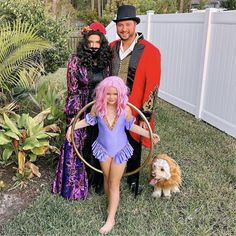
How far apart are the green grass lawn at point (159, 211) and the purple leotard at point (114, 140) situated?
0.59 m

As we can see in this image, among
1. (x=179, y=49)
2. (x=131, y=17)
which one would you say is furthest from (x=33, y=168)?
(x=179, y=49)

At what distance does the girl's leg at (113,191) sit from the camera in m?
2.94

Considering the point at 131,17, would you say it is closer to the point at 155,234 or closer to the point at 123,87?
→ the point at 123,87

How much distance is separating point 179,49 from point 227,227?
4.29 meters

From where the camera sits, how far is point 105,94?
275cm

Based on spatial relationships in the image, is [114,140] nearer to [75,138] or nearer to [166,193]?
[75,138]

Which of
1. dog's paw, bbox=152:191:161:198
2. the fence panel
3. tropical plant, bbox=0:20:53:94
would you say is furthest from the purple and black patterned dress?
the fence panel

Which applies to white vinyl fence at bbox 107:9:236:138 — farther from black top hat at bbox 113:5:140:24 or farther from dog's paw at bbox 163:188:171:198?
black top hat at bbox 113:5:140:24

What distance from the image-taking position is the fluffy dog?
3287 millimetres

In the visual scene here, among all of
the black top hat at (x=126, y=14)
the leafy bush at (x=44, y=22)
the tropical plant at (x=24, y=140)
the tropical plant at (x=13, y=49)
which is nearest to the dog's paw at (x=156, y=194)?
the tropical plant at (x=24, y=140)

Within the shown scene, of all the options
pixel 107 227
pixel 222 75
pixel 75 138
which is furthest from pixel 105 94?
pixel 222 75

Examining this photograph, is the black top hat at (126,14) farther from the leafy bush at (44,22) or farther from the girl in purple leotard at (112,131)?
the leafy bush at (44,22)

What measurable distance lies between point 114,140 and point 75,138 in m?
0.54

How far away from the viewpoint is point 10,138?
3.53 meters
